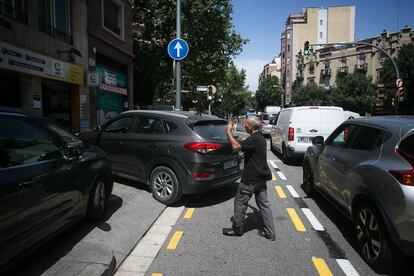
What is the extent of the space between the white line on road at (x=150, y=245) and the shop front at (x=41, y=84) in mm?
5292

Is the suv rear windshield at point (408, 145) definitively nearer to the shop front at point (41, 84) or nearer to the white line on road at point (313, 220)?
the white line on road at point (313, 220)

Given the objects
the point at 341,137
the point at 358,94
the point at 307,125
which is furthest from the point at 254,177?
the point at 358,94

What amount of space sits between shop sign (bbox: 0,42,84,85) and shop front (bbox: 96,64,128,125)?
228cm

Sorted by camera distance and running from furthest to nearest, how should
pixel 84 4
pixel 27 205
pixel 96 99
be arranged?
pixel 96 99 → pixel 84 4 → pixel 27 205

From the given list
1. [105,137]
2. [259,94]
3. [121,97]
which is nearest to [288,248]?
[105,137]

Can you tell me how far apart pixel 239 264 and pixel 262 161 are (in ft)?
4.55

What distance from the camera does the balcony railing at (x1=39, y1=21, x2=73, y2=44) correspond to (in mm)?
10502

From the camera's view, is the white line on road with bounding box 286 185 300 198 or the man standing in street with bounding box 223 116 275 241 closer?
the man standing in street with bounding box 223 116 275 241

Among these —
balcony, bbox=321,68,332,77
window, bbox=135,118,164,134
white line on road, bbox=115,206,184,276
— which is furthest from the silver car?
balcony, bbox=321,68,332,77

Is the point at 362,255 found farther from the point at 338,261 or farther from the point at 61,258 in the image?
the point at 61,258

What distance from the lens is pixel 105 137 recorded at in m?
7.06

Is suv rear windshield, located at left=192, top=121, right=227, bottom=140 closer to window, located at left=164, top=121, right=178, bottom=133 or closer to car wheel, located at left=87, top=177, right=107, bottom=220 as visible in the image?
window, located at left=164, top=121, right=178, bottom=133

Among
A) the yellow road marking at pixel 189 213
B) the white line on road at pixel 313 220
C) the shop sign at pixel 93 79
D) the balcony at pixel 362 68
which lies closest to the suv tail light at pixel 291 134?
the white line on road at pixel 313 220

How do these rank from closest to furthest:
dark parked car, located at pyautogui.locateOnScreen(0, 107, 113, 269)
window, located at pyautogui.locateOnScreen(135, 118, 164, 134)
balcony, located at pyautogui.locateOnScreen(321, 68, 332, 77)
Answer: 1. dark parked car, located at pyautogui.locateOnScreen(0, 107, 113, 269)
2. window, located at pyautogui.locateOnScreen(135, 118, 164, 134)
3. balcony, located at pyautogui.locateOnScreen(321, 68, 332, 77)
